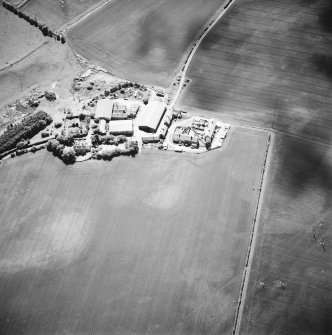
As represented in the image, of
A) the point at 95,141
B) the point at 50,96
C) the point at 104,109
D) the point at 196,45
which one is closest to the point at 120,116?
the point at 104,109

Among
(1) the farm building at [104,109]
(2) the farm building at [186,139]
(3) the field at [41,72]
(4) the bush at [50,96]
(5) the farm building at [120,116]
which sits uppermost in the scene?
(3) the field at [41,72]

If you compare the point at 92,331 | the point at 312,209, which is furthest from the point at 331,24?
the point at 92,331

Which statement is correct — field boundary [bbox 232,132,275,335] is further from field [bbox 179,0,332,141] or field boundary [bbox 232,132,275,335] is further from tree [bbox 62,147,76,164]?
tree [bbox 62,147,76,164]

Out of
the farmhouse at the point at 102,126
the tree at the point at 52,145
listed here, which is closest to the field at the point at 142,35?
the farmhouse at the point at 102,126

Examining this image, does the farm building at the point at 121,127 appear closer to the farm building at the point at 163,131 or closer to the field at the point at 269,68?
the farm building at the point at 163,131

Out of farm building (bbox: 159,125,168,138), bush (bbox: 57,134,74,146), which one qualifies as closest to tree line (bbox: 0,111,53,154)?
bush (bbox: 57,134,74,146)

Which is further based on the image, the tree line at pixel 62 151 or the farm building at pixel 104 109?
the farm building at pixel 104 109

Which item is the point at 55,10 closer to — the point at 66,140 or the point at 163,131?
the point at 66,140
